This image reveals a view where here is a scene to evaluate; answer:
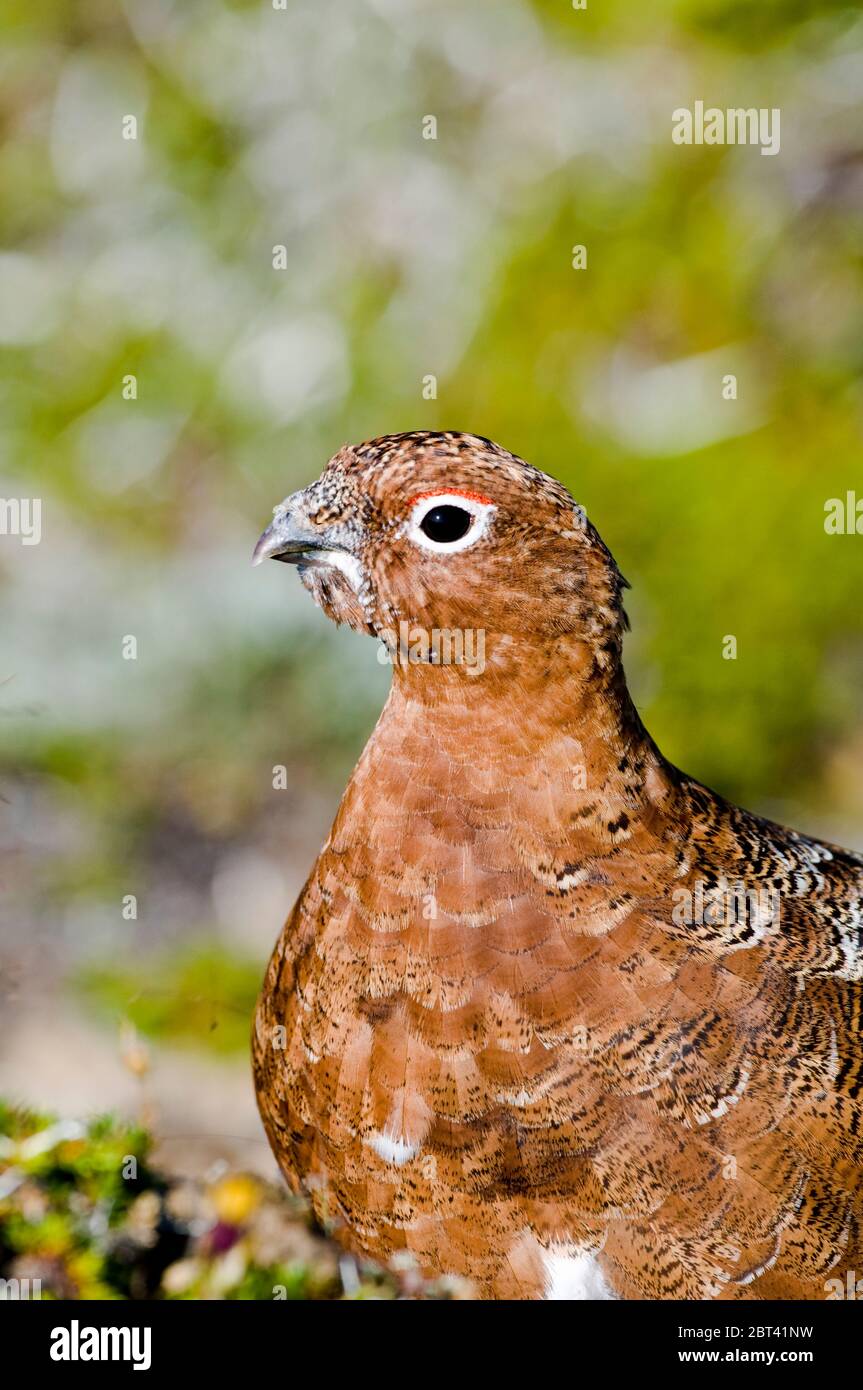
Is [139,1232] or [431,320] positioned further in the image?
[431,320]

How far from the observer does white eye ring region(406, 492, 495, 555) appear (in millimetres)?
2852

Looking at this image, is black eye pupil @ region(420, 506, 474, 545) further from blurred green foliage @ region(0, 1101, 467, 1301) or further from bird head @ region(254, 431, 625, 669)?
blurred green foliage @ region(0, 1101, 467, 1301)

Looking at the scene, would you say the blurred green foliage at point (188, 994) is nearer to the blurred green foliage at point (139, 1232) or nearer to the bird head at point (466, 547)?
the blurred green foliage at point (139, 1232)

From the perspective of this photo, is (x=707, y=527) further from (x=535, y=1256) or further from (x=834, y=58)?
(x=535, y=1256)

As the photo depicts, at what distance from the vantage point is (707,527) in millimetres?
6945

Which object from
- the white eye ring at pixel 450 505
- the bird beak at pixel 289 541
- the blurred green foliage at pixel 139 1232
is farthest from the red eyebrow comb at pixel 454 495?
the blurred green foliage at pixel 139 1232

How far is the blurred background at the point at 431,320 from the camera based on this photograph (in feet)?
22.2

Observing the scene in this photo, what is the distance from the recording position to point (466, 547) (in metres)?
2.85

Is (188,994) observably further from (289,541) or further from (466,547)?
(466,547)

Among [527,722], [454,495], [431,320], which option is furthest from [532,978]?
[431,320]

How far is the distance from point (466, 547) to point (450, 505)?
10cm

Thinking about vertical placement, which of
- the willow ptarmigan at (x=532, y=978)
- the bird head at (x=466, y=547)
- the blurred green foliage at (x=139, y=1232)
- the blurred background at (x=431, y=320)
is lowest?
the blurred green foliage at (x=139, y=1232)

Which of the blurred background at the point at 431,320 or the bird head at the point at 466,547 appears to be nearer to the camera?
the bird head at the point at 466,547

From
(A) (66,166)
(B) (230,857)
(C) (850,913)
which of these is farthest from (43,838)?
(C) (850,913)
